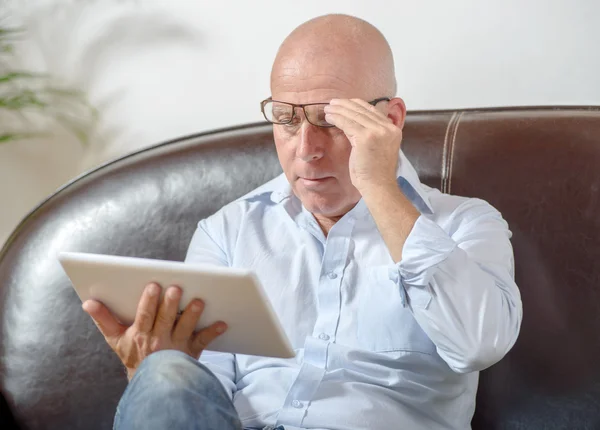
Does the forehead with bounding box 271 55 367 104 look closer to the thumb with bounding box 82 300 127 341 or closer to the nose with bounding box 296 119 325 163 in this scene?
the nose with bounding box 296 119 325 163

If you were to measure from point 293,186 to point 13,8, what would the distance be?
4.06 feet

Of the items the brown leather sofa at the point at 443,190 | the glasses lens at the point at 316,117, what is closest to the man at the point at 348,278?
the glasses lens at the point at 316,117

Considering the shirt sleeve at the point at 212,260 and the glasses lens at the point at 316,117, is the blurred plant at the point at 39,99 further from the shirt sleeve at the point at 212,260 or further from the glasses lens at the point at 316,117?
the glasses lens at the point at 316,117

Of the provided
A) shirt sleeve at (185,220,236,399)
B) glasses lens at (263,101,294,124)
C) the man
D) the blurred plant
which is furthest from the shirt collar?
the blurred plant

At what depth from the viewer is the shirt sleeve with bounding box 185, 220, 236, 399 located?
58.3 inches

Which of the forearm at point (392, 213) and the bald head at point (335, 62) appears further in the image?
the bald head at point (335, 62)

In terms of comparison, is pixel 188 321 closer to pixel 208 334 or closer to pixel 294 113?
pixel 208 334

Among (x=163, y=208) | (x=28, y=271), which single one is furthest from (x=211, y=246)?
(x=28, y=271)

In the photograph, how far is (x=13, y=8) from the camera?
7.48 feet

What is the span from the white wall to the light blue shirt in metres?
0.43

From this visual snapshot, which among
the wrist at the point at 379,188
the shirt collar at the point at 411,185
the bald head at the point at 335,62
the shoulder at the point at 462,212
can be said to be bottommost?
the shoulder at the point at 462,212

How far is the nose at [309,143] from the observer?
55.8 inches

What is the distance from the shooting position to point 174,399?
106cm

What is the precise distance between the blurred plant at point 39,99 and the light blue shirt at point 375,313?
895 millimetres
